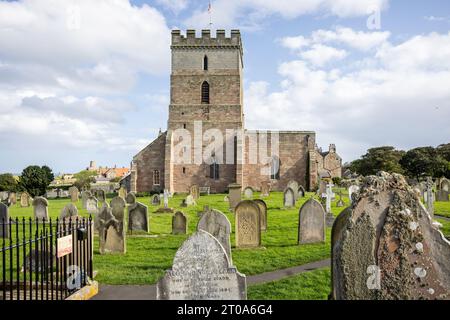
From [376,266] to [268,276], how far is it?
4.25 m

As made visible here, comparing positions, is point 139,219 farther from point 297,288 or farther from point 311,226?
point 297,288

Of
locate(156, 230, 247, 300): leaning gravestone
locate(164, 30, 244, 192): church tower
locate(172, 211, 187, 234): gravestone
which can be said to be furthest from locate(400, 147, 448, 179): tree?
locate(156, 230, 247, 300): leaning gravestone

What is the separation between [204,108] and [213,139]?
333 cm

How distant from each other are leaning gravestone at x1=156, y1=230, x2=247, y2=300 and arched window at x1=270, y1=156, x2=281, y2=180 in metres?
32.9

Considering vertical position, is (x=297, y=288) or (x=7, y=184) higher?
(x=7, y=184)

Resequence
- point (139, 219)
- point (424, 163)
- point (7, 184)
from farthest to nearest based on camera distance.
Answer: point (424, 163)
point (7, 184)
point (139, 219)

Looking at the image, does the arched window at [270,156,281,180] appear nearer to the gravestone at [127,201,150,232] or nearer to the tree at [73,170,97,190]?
the tree at [73,170,97,190]

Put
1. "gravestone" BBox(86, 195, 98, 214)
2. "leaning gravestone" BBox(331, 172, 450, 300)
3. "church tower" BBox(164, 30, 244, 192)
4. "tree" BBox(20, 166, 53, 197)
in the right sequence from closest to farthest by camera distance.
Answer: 1. "leaning gravestone" BBox(331, 172, 450, 300)
2. "gravestone" BBox(86, 195, 98, 214)
3. "church tower" BBox(164, 30, 244, 192)
4. "tree" BBox(20, 166, 53, 197)

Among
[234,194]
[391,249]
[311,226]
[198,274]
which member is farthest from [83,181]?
[391,249]

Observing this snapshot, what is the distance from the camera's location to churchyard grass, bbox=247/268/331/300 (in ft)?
22.4

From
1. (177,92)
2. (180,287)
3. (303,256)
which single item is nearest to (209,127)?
(177,92)

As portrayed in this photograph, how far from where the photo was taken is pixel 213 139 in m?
37.3

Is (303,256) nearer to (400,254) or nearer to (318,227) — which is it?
(318,227)

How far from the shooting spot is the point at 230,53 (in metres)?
38.7
